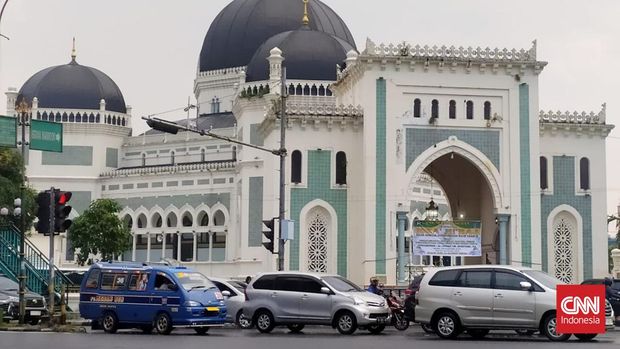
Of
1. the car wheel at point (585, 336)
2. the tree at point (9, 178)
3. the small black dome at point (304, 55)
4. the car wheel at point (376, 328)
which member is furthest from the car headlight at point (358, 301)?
the small black dome at point (304, 55)

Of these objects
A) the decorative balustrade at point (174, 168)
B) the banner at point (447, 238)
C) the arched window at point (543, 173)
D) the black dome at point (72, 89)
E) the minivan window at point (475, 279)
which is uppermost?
the black dome at point (72, 89)

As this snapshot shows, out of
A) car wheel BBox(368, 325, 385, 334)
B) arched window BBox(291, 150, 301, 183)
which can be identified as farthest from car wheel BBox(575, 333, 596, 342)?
arched window BBox(291, 150, 301, 183)

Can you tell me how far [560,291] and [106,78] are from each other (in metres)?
69.5

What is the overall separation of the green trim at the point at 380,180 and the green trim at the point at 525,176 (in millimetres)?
5988

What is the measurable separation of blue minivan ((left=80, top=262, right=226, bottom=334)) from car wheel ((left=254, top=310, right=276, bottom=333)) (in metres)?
1.25

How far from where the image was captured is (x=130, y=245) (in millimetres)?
78188

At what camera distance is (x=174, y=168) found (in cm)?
7806

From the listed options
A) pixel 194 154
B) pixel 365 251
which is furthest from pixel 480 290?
pixel 194 154

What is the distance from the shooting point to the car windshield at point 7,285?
29.2 m

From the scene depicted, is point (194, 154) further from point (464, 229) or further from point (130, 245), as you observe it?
point (464, 229)

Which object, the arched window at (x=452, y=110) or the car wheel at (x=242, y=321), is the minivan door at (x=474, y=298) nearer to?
the car wheel at (x=242, y=321)

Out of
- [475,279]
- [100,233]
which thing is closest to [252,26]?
[100,233]

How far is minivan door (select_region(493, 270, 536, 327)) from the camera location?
2303 cm

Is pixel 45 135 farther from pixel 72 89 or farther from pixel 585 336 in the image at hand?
pixel 72 89
